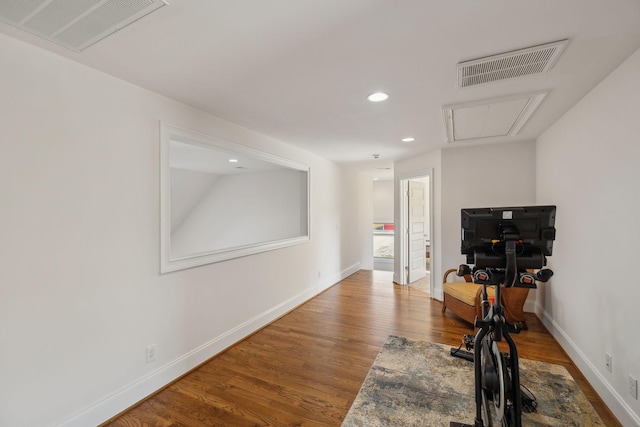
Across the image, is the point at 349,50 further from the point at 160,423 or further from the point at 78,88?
the point at 160,423

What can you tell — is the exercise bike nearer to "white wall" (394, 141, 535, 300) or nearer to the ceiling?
the ceiling

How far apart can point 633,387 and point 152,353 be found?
3.27 meters

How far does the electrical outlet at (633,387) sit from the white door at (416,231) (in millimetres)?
3658

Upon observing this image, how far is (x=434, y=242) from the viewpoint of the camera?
445 cm

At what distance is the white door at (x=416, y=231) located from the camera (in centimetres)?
543

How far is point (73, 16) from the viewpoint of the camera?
1334 millimetres

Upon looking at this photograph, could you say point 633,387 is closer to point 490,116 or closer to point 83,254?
point 490,116

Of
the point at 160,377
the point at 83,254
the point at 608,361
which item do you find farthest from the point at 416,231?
the point at 83,254

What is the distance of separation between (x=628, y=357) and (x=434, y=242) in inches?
107

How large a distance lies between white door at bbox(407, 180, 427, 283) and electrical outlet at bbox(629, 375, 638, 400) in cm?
366

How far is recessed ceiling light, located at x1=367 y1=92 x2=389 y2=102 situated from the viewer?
7.38ft

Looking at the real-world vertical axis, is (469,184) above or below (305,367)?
above

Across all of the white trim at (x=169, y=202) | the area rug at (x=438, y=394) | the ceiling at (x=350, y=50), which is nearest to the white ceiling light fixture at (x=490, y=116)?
the ceiling at (x=350, y=50)

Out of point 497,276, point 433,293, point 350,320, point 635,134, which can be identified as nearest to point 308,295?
point 350,320
